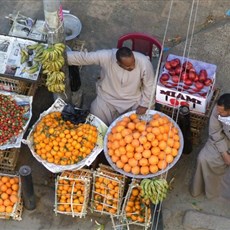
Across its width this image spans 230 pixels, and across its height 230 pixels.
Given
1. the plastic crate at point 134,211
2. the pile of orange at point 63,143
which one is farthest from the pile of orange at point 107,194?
the pile of orange at point 63,143

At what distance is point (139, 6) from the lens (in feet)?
28.6

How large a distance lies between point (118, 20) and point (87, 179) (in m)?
3.46

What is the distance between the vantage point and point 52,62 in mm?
6008

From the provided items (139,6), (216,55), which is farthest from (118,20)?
(216,55)

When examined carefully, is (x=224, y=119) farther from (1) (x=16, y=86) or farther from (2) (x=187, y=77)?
(1) (x=16, y=86)

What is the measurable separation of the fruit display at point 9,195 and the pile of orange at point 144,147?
1.21 m

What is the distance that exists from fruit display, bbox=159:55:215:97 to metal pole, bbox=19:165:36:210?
6.52 feet

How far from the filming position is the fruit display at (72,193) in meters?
6.05

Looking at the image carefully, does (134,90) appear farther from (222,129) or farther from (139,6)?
(139,6)

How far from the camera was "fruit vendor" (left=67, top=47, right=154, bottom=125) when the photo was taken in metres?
6.25

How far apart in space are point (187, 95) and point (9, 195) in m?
2.48

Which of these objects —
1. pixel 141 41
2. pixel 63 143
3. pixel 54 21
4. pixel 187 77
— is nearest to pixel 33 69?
pixel 54 21

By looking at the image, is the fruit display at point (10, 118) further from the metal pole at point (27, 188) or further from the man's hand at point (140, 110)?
the man's hand at point (140, 110)

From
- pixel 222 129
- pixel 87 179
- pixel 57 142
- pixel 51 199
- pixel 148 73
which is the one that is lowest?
pixel 51 199
